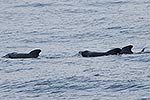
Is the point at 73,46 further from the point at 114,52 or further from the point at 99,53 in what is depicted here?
the point at 114,52

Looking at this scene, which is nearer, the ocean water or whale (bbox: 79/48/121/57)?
the ocean water

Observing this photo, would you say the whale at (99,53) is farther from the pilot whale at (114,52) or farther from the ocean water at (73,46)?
the ocean water at (73,46)

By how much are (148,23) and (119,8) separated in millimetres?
7054

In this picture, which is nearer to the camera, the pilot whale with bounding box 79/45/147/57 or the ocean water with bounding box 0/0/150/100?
the ocean water with bounding box 0/0/150/100

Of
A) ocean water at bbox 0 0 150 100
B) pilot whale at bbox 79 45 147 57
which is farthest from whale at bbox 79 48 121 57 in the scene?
ocean water at bbox 0 0 150 100

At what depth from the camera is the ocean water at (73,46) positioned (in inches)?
625

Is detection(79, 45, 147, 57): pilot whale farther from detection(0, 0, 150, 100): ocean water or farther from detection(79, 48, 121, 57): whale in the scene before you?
detection(0, 0, 150, 100): ocean water

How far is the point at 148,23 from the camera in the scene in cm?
3011

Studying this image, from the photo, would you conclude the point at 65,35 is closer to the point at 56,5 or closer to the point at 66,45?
the point at 66,45

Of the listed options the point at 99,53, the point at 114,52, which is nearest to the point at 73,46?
the point at 99,53

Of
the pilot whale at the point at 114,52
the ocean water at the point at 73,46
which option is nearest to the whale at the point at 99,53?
the pilot whale at the point at 114,52

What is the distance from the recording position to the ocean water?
15.9 meters

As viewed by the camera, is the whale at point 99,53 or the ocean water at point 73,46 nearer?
the ocean water at point 73,46

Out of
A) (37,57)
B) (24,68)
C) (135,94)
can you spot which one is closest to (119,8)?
(37,57)
